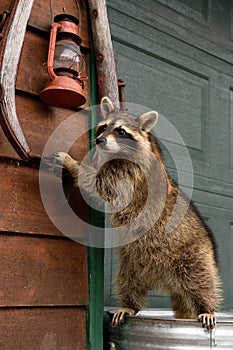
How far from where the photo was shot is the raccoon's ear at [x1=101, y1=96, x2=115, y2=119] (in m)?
2.07

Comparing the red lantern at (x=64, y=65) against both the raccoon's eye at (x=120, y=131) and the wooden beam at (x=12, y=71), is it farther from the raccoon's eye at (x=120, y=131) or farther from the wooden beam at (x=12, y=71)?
the raccoon's eye at (x=120, y=131)

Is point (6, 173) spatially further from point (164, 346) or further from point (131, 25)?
point (131, 25)

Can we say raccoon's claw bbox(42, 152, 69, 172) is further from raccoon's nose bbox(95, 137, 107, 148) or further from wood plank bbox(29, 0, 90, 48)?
wood plank bbox(29, 0, 90, 48)

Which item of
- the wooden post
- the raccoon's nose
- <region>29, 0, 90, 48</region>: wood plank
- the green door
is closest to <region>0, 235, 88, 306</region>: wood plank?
the raccoon's nose

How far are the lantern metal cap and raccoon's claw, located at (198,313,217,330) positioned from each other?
0.87 metres

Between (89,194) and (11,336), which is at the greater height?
(89,194)

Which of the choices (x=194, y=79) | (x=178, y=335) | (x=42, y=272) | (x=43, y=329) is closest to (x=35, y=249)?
(x=42, y=272)

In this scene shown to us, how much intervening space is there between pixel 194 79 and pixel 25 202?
1.69 meters

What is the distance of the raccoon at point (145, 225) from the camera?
215 centimetres

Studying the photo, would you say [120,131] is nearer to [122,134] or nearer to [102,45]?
[122,134]

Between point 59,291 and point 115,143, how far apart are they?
2.03ft

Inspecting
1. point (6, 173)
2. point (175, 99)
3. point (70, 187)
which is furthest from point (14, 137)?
point (175, 99)

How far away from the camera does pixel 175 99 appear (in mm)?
3094

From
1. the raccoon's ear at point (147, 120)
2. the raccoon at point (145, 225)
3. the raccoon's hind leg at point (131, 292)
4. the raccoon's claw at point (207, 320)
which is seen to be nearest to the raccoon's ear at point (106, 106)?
the raccoon at point (145, 225)
